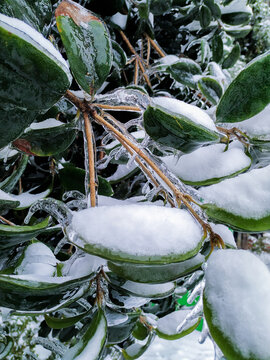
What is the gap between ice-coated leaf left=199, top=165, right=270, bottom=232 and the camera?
0.28m

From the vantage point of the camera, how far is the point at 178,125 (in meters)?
0.30

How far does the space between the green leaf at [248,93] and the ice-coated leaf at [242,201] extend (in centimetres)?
6

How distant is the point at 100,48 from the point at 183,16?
0.83 meters

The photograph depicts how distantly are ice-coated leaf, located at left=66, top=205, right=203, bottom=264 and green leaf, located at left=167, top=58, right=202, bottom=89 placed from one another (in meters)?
0.60

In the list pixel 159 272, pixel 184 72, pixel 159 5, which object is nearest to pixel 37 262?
pixel 159 272

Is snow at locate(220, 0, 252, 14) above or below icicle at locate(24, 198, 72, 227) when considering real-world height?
below

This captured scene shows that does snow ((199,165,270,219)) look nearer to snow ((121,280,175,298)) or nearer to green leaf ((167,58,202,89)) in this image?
snow ((121,280,175,298))

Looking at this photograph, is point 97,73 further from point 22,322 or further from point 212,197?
point 22,322

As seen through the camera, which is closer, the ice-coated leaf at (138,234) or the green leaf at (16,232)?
the ice-coated leaf at (138,234)

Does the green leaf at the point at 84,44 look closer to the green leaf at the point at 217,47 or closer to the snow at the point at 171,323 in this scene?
the snow at the point at 171,323

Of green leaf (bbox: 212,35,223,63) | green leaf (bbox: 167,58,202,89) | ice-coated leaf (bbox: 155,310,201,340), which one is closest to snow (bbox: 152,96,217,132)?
ice-coated leaf (bbox: 155,310,201,340)

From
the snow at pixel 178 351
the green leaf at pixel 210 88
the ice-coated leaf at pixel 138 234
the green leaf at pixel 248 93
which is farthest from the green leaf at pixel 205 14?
the snow at pixel 178 351

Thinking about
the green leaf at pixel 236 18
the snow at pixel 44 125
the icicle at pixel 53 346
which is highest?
the snow at pixel 44 125

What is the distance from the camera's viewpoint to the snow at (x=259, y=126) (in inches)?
14.0
